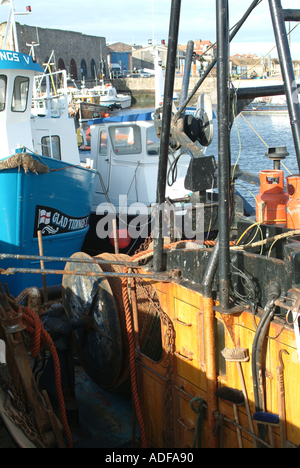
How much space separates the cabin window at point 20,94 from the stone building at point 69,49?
46245 mm

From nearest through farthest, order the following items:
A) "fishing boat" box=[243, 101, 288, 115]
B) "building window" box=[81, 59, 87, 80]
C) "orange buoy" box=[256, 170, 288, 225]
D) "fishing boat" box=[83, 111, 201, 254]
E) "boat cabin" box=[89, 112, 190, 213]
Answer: "orange buoy" box=[256, 170, 288, 225] < "fishing boat" box=[83, 111, 201, 254] < "boat cabin" box=[89, 112, 190, 213] < "fishing boat" box=[243, 101, 288, 115] < "building window" box=[81, 59, 87, 80]

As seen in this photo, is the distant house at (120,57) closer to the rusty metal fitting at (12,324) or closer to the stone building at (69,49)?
the stone building at (69,49)

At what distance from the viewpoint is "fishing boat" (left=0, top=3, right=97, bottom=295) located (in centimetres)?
891

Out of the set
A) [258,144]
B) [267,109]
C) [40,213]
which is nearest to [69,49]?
Answer: [267,109]

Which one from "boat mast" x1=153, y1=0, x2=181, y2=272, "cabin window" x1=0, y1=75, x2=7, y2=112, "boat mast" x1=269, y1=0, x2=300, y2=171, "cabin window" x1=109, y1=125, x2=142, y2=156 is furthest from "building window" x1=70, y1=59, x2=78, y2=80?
"boat mast" x1=269, y1=0, x2=300, y2=171

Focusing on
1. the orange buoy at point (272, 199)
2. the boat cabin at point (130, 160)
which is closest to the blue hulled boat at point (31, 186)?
the boat cabin at point (130, 160)

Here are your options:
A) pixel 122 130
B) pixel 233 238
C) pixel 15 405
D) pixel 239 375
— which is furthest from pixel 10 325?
pixel 122 130

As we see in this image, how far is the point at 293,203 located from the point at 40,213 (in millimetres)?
6927

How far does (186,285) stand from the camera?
3.50m

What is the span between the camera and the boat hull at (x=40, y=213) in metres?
8.95

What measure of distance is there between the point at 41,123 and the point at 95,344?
8744mm

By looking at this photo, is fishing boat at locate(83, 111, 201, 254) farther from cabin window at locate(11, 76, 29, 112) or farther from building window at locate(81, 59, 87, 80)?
building window at locate(81, 59, 87, 80)

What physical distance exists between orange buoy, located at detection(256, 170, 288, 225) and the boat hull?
6.25m

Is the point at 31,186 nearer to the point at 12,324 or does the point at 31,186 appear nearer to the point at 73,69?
the point at 12,324
